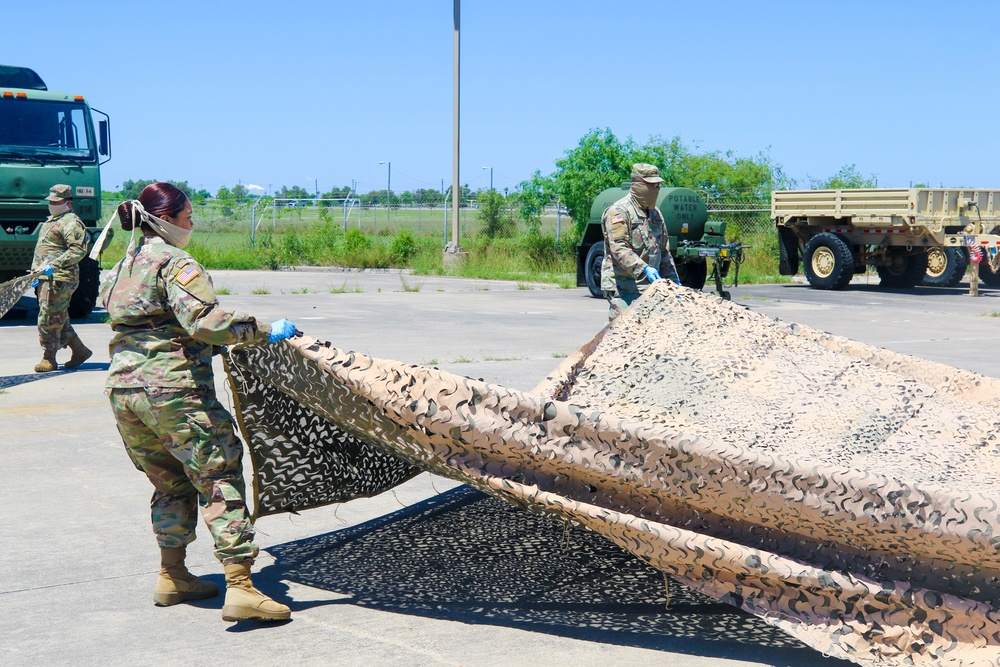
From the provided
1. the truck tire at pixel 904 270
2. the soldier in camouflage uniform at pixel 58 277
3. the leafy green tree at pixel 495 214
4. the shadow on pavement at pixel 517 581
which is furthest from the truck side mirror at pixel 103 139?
the leafy green tree at pixel 495 214

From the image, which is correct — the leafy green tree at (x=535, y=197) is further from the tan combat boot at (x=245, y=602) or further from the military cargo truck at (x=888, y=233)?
the tan combat boot at (x=245, y=602)

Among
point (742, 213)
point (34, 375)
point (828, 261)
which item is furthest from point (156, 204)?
point (742, 213)

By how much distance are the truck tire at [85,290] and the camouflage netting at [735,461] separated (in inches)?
451

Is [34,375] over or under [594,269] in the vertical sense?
under

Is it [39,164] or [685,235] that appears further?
[685,235]

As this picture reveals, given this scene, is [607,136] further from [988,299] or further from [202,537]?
[202,537]

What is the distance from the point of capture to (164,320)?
4.07 m

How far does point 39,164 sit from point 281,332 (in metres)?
12.0

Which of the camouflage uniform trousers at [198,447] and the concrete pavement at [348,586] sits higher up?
the camouflage uniform trousers at [198,447]

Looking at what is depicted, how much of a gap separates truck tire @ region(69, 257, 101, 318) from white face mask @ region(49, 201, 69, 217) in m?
4.73

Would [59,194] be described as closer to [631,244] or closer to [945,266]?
[631,244]

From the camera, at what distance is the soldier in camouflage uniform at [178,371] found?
13.0ft

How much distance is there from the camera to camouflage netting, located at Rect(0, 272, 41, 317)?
917cm

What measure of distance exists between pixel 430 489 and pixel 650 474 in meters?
2.49
